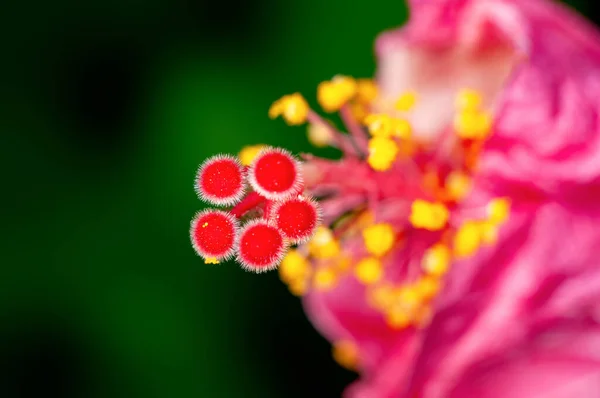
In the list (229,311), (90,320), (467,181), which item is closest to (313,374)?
(229,311)

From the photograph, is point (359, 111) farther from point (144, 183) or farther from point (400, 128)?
point (144, 183)

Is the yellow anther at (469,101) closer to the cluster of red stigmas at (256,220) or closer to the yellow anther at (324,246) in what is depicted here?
the yellow anther at (324,246)

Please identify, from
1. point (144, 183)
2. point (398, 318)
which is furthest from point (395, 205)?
point (144, 183)

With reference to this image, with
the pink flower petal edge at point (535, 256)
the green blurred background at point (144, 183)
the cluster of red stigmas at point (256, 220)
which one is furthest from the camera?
the green blurred background at point (144, 183)

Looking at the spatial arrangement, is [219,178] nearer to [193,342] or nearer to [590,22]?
[193,342]

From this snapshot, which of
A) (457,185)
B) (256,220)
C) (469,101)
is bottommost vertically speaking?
(256,220)

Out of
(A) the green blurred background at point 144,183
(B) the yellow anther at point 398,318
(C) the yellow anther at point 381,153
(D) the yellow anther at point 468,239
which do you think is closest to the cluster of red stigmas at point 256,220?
(C) the yellow anther at point 381,153

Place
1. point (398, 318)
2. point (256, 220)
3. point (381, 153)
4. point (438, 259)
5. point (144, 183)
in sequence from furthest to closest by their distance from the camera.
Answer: point (144, 183) < point (398, 318) < point (438, 259) < point (381, 153) < point (256, 220)
